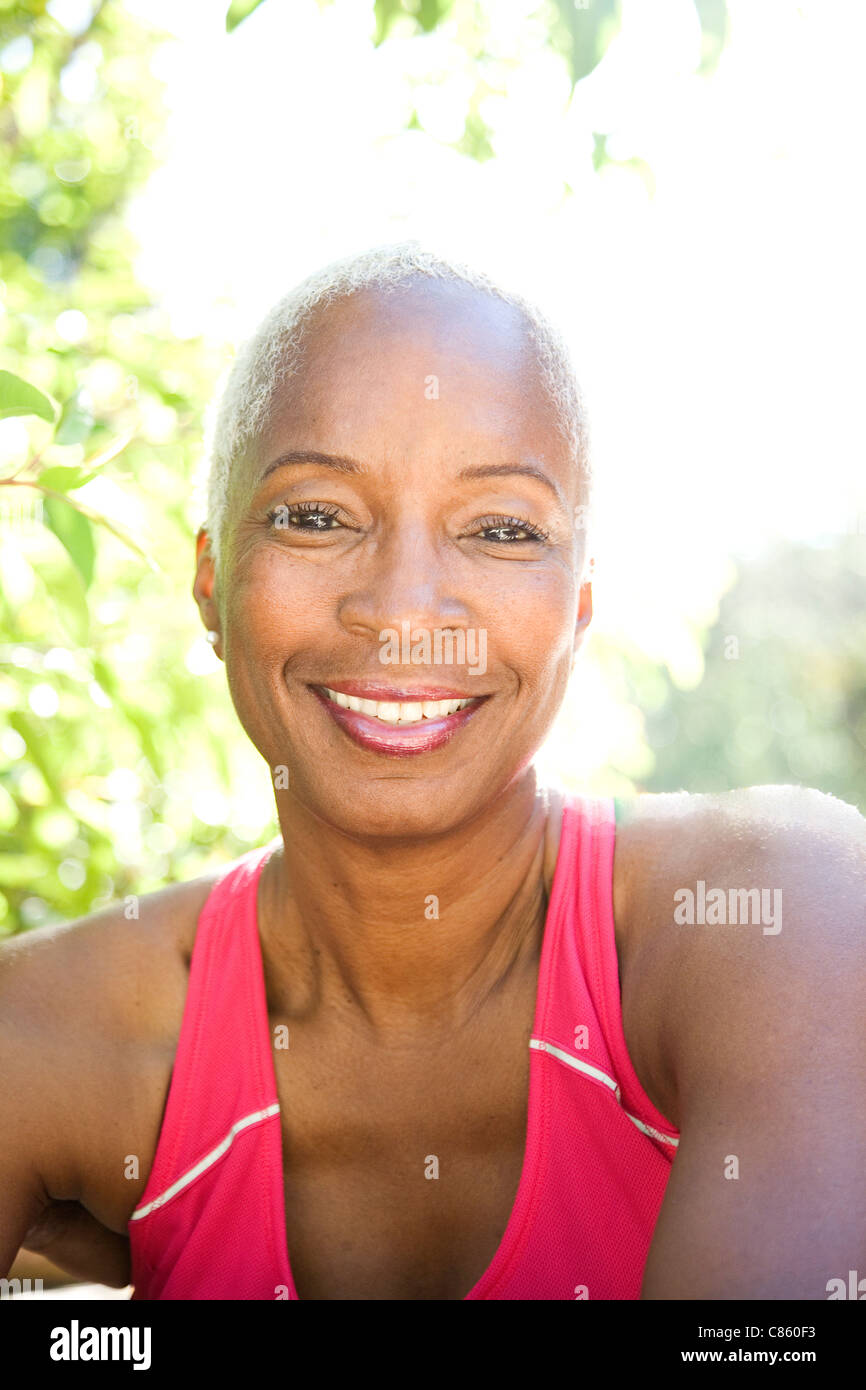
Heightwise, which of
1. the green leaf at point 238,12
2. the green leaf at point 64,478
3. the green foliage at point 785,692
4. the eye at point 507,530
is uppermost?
the green foliage at point 785,692

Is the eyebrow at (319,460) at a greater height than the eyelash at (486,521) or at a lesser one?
greater

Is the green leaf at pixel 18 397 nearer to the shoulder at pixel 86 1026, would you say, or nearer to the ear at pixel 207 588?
the ear at pixel 207 588

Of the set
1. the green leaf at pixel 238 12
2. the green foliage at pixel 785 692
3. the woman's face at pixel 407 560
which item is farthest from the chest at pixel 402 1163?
the green foliage at pixel 785 692

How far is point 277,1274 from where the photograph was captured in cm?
177

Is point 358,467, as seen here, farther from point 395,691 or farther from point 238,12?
point 238,12

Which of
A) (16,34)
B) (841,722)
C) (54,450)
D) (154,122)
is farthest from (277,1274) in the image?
(841,722)

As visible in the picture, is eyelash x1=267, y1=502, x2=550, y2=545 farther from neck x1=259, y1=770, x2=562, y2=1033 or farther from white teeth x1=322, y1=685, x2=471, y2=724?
neck x1=259, y1=770, x2=562, y2=1033

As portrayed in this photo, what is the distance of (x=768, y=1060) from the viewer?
147 cm

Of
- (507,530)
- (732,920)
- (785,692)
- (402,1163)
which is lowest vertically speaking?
(402,1163)

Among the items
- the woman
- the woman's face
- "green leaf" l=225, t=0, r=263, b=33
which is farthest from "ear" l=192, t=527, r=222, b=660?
"green leaf" l=225, t=0, r=263, b=33

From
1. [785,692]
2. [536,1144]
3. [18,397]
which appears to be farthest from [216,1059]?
[785,692]

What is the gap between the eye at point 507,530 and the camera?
1.76 m

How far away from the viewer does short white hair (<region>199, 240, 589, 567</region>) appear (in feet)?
6.09

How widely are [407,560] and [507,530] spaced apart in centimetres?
17
